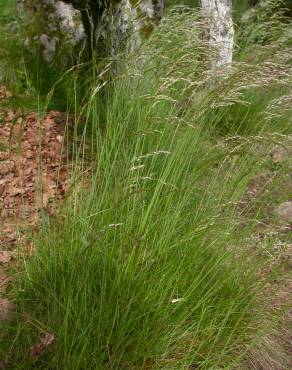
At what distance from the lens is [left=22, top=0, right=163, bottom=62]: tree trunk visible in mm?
4074

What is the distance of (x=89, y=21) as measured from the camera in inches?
161

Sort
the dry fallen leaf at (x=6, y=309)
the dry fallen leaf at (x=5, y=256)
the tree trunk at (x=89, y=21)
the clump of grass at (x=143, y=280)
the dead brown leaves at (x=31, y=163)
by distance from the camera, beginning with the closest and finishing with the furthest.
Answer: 1. the clump of grass at (x=143, y=280)
2. the dry fallen leaf at (x=6, y=309)
3. the dry fallen leaf at (x=5, y=256)
4. the dead brown leaves at (x=31, y=163)
5. the tree trunk at (x=89, y=21)

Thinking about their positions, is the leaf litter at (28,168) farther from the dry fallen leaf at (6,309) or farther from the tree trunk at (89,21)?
the tree trunk at (89,21)

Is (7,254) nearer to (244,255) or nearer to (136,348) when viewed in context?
(136,348)

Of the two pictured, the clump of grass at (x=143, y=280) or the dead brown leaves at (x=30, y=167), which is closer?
the clump of grass at (x=143, y=280)

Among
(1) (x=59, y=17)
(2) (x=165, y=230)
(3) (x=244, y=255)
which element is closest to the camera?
(2) (x=165, y=230)

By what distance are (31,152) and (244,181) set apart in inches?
83.1

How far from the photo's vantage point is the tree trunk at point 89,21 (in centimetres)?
407

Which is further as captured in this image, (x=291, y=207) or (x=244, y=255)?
(x=291, y=207)

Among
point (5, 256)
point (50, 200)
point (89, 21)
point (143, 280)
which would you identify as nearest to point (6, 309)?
point (5, 256)

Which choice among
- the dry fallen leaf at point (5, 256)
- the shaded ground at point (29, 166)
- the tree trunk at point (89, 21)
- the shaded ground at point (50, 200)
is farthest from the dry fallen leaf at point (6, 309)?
the tree trunk at point (89, 21)

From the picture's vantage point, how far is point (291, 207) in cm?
360

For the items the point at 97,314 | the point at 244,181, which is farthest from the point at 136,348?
the point at 244,181

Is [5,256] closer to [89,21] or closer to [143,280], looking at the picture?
[143,280]
